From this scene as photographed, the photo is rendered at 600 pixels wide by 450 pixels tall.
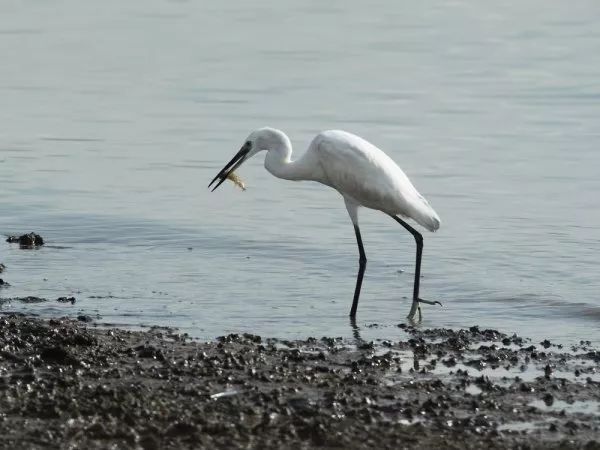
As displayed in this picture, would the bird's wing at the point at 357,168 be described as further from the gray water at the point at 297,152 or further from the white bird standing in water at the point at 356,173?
the gray water at the point at 297,152

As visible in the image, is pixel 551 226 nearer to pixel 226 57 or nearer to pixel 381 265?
pixel 381 265

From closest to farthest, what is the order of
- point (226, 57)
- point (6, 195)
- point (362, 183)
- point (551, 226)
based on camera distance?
point (362, 183) → point (551, 226) → point (6, 195) → point (226, 57)

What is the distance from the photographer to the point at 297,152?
16.7 metres

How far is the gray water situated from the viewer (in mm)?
11344

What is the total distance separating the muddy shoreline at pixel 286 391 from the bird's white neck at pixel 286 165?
2.43 m

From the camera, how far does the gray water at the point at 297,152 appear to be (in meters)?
11.3

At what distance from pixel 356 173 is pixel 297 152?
545 cm

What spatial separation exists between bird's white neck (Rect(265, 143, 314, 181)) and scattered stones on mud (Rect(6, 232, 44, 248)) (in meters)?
2.52

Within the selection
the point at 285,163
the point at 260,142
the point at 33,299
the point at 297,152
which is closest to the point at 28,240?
the point at 33,299

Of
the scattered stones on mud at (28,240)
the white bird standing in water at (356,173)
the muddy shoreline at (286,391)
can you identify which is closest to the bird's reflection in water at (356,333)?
the muddy shoreline at (286,391)

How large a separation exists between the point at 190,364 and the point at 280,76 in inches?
553

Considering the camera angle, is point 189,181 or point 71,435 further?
point 189,181

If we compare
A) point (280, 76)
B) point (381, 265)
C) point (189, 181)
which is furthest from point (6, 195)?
point (280, 76)

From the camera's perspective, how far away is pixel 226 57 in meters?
23.6
